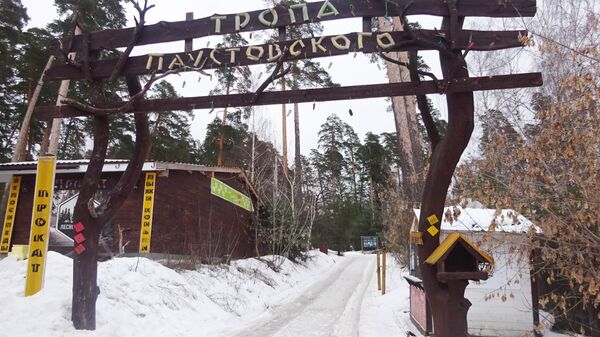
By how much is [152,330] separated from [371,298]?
785cm

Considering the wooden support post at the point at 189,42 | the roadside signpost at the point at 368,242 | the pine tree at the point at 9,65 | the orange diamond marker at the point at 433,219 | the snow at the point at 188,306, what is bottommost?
the snow at the point at 188,306

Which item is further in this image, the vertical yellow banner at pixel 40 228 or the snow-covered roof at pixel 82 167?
the snow-covered roof at pixel 82 167

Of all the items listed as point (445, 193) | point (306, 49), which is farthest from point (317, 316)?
point (306, 49)

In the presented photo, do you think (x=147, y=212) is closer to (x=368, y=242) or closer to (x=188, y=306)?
(x=188, y=306)

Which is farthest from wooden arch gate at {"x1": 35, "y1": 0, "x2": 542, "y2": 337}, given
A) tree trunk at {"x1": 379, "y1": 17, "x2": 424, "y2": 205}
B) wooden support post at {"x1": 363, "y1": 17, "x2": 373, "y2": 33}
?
tree trunk at {"x1": 379, "y1": 17, "x2": 424, "y2": 205}

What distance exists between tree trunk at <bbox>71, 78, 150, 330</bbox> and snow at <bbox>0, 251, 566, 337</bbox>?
36 centimetres

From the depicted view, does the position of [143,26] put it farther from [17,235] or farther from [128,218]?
[17,235]

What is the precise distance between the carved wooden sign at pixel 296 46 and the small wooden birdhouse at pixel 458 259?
1789 millimetres

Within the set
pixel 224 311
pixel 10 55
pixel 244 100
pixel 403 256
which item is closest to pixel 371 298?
pixel 403 256

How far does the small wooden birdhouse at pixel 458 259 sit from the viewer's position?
16.8ft

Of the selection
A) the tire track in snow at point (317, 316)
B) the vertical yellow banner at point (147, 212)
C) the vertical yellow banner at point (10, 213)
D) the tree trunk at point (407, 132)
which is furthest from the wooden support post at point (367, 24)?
the vertical yellow banner at point (10, 213)

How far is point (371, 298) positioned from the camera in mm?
14117

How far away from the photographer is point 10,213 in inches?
647

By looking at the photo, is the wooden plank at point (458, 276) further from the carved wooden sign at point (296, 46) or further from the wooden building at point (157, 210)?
the wooden building at point (157, 210)
